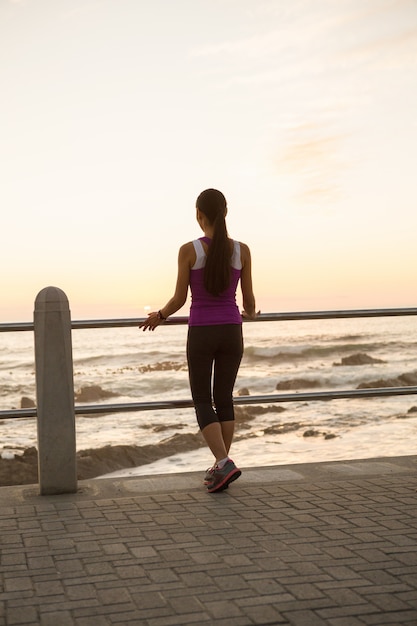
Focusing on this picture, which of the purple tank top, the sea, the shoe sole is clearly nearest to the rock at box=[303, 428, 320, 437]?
the sea

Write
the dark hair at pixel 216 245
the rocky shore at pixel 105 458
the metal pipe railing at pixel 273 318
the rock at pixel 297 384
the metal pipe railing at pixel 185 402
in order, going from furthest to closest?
the rock at pixel 297 384
the rocky shore at pixel 105 458
the metal pipe railing at pixel 185 402
the metal pipe railing at pixel 273 318
the dark hair at pixel 216 245

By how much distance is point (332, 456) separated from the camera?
20.4 m

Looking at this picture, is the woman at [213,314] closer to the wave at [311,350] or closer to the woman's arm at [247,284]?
the woman's arm at [247,284]

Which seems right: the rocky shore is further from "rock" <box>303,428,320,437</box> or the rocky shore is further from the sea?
"rock" <box>303,428,320,437</box>

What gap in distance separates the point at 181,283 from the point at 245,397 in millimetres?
1211

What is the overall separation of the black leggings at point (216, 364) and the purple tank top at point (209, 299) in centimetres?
5

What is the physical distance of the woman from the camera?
5762 mm

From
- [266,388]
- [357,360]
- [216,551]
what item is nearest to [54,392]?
[216,551]

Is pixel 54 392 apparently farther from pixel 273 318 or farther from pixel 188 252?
pixel 273 318

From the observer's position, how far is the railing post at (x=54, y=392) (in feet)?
19.3

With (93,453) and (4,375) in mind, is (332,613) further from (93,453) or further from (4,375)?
(4,375)

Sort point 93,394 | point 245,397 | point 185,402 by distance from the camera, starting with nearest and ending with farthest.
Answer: point 185,402, point 245,397, point 93,394

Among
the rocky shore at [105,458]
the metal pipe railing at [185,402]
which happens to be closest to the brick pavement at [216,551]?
the metal pipe railing at [185,402]

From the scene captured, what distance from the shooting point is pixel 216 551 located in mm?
4453
